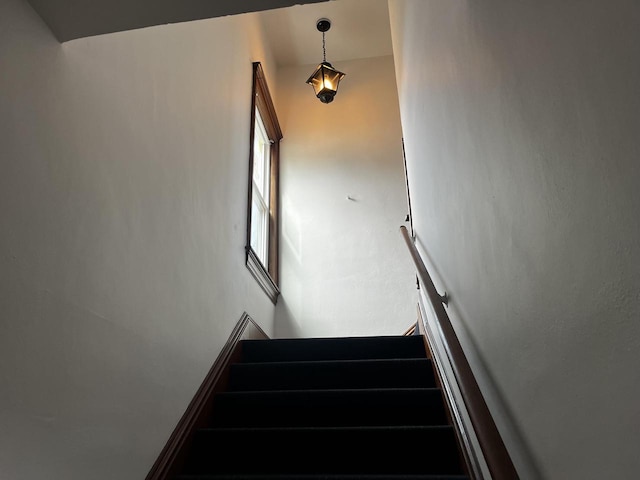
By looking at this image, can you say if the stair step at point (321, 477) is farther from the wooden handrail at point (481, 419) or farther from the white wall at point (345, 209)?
the white wall at point (345, 209)

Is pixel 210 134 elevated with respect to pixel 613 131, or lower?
elevated

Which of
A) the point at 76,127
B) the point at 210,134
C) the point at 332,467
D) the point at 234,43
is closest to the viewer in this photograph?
the point at 76,127

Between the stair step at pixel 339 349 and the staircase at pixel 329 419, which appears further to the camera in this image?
the stair step at pixel 339 349

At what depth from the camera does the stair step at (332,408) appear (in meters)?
2.27

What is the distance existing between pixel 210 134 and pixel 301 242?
6.22ft

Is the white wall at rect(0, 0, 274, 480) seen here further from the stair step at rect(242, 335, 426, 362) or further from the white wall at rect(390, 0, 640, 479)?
the white wall at rect(390, 0, 640, 479)

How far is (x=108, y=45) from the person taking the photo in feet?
5.52

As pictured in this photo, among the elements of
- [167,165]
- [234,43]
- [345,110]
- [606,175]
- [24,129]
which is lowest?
[606,175]

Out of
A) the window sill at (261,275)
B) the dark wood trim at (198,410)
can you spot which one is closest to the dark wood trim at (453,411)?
the dark wood trim at (198,410)

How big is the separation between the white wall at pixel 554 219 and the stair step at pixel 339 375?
987mm

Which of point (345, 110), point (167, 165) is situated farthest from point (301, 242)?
point (167, 165)

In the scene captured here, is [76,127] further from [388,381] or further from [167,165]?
[388,381]

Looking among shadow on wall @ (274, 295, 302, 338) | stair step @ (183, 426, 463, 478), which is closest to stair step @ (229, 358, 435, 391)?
stair step @ (183, 426, 463, 478)

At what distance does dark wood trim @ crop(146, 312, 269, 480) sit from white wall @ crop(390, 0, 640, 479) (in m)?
1.20
